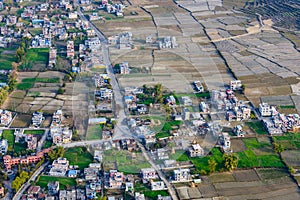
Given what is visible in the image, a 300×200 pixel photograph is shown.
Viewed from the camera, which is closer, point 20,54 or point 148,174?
point 148,174

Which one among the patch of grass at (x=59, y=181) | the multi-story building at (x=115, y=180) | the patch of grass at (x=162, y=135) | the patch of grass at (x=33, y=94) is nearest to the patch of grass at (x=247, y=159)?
the patch of grass at (x=162, y=135)

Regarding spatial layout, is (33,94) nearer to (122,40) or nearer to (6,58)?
(6,58)

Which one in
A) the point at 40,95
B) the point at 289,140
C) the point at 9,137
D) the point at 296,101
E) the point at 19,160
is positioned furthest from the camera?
the point at 40,95

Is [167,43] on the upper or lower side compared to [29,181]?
upper

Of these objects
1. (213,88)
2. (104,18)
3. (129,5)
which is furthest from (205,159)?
(129,5)

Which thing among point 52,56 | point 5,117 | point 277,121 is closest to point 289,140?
point 277,121
